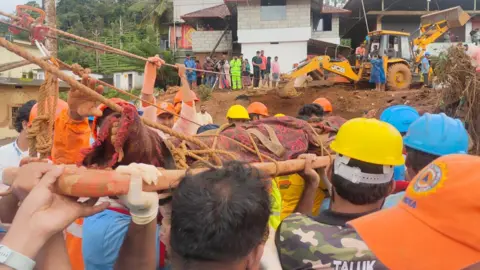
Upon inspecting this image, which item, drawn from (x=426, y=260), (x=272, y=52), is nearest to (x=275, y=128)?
(x=426, y=260)

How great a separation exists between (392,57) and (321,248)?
16356 millimetres

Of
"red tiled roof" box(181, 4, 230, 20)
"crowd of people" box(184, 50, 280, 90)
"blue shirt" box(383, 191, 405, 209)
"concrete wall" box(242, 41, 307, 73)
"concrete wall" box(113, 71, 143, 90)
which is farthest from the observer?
"red tiled roof" box(181, 4, 230, 20)

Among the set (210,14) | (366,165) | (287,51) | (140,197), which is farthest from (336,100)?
(140,197)

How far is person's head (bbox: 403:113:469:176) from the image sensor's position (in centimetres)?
276

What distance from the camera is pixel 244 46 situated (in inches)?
968

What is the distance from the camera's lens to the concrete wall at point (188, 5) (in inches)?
1213

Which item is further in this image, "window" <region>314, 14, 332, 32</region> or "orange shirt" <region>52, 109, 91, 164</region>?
"window" <region>314, 14, 332, 32</region>

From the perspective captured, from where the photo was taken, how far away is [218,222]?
50.3 inches

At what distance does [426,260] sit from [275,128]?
5.80 feet

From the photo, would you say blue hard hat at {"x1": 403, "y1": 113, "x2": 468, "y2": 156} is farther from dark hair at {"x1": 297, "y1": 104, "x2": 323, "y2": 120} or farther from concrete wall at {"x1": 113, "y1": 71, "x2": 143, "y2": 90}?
concrete wall at {"x1": 113, "y1": 71, "x2": 143, "y2": 90}

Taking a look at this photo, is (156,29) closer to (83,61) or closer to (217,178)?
(83,61)

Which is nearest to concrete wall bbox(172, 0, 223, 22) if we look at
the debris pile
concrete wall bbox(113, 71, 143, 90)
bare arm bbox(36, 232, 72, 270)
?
concrete wall bbox(113, 71, 143, 90)

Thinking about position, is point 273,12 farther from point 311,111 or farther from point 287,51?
point 311,111

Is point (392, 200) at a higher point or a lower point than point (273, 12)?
lower
